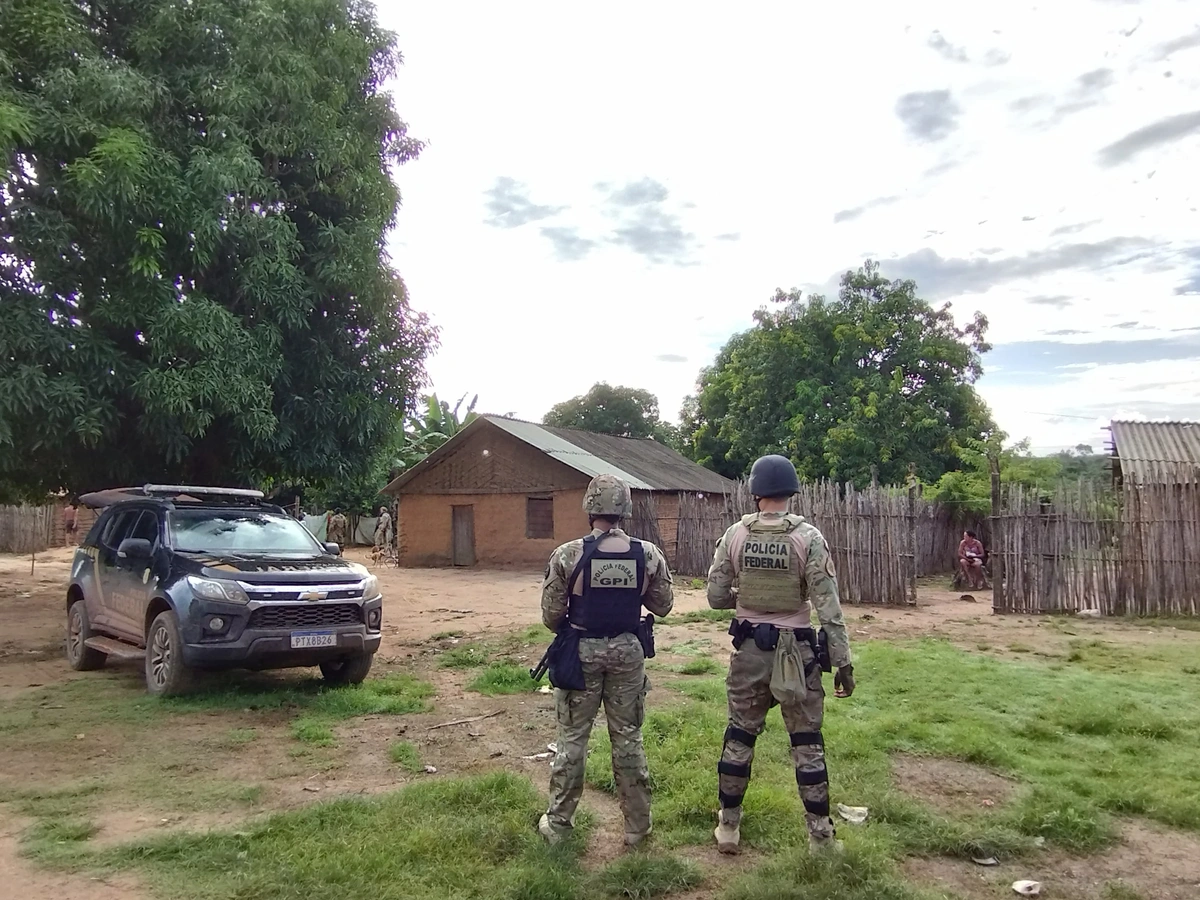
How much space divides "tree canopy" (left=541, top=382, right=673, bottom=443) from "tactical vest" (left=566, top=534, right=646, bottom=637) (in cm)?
3921

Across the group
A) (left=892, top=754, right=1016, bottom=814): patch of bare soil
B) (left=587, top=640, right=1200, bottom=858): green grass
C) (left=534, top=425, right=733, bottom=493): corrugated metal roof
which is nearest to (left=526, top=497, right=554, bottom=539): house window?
(left=534, top=425, right=733, bottom=493): corrugated metal roof

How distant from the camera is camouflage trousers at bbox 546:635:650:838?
→ 420cm

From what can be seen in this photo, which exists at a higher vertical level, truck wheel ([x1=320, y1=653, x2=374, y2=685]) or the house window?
the house window

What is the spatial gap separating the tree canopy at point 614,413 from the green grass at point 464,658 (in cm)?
3370

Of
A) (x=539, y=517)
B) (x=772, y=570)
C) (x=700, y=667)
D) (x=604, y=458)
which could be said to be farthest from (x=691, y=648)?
(x=604, y=458)

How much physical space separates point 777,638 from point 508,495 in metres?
19.6

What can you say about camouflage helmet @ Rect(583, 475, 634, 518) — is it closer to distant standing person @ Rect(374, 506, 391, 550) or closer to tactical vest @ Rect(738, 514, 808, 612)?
tactical vest @ Rect(738, 514, 808, 612)

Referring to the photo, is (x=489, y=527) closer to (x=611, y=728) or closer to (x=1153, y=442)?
(x=1153, y=442)

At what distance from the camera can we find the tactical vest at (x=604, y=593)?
4.30 meters

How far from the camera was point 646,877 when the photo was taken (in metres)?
3.77

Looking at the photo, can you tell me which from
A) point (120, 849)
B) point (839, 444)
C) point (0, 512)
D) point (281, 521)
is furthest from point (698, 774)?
point (0, 512)

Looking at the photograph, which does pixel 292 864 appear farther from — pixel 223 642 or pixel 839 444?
pixel 839 444

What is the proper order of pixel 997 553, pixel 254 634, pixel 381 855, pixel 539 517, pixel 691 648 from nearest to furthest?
pixel 381 855, pixel 254 634, pixel 691 648, pixel 997 553, pixel 539 517

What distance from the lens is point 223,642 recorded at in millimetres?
6809
